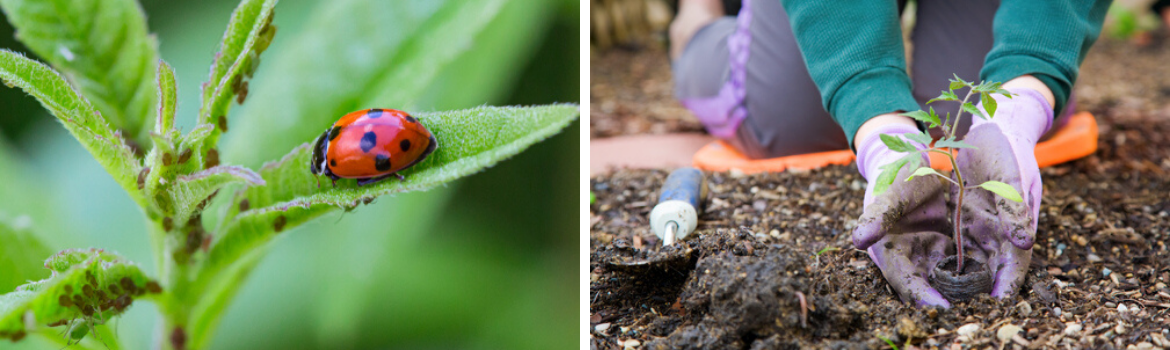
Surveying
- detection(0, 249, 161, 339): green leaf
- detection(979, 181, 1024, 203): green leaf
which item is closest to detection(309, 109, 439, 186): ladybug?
detection(0, 249, 161, 339): green leaf

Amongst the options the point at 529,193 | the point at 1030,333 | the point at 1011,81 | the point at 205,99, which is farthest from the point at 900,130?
the point at 205,99

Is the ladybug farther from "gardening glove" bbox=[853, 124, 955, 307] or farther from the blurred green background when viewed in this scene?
"gardening glove" bbox=[853, 124, 955, 307]

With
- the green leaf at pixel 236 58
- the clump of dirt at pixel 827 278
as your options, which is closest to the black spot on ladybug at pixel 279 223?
the green leaf at pixel 236 58

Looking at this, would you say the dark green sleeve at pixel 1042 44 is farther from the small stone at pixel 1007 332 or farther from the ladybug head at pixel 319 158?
the ladybug head at pixel 319 158

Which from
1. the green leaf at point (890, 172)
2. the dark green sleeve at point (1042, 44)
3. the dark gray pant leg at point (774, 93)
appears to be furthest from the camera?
the dark gray pant leg at point (774, 93)

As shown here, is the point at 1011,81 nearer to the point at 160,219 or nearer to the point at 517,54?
the point at 517,54

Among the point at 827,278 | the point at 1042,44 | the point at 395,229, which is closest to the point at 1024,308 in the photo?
the point at 827,278
